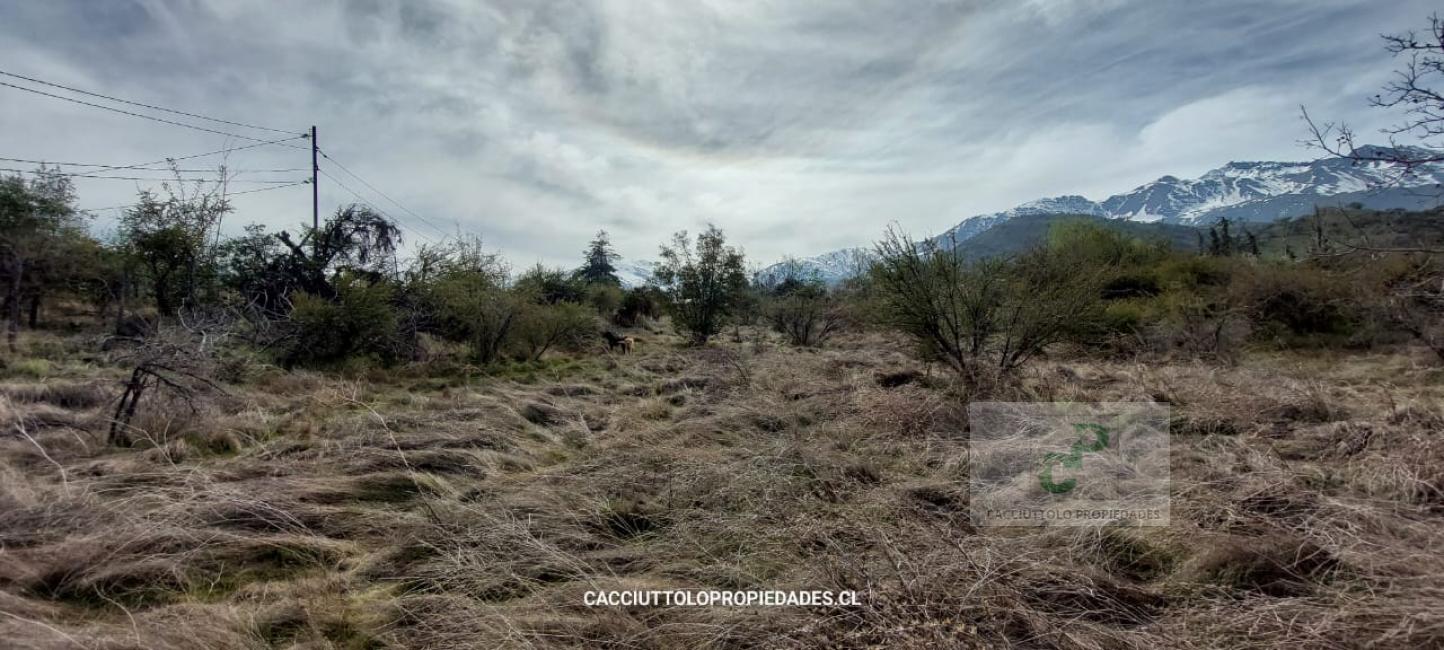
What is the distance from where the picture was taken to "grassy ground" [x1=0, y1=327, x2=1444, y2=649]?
2119 mm

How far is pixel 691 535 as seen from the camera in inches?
123

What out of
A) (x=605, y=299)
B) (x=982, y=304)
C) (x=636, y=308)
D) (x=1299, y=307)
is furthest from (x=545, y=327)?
(x=1299, y=307)

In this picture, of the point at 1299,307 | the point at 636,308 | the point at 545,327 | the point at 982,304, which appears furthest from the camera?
the point at 636,308

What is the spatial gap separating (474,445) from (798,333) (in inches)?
534

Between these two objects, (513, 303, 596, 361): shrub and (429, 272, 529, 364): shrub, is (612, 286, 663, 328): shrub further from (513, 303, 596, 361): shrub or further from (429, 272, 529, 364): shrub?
(429, 272, 529, 364): shrub

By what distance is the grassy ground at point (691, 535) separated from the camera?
2.12m

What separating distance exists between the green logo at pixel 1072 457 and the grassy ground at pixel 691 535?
1.67 feet

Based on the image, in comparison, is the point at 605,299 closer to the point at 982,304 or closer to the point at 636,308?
the point at 636,308

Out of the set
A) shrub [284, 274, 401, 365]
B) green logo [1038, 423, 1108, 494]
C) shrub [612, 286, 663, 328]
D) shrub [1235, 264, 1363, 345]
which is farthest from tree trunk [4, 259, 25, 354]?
shrub [1235, 264, 1363, 345]

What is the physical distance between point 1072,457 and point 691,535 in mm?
2855

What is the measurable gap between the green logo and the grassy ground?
20.0 inches

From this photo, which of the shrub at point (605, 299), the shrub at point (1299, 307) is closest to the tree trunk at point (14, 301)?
the shrub at point (605, 299)

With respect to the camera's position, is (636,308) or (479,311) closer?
(479,311)

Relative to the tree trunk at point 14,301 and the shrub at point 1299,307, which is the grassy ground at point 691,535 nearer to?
the shrub at point 1299,307
